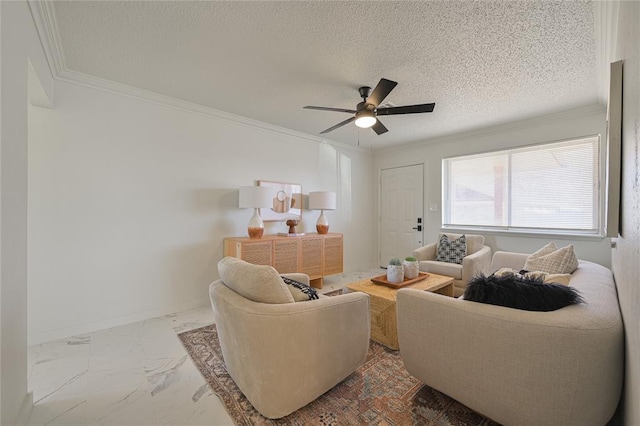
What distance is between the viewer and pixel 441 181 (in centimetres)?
448

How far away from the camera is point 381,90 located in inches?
85.3

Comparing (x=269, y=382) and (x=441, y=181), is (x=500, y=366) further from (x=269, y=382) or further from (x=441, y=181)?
(x=441, y=181)

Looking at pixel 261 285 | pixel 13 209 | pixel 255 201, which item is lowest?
pixel 261 285

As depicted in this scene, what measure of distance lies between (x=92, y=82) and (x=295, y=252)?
275 cm

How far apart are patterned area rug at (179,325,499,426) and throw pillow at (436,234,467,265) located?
2.16 m

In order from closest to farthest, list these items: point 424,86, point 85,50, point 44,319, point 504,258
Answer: point 85,50
point 44,319
point 424,86
point 504,258

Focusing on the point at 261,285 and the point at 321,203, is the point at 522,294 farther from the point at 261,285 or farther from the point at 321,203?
the point at 321,203

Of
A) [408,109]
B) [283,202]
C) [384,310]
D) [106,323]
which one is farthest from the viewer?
[283,202]

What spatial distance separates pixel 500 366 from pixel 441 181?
367cm

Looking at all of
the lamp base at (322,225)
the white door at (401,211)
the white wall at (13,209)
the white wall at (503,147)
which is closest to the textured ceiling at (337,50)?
the white wall at (503,147)

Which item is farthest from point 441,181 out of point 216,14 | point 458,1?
point 216,14

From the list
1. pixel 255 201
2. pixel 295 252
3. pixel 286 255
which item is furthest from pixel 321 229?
pixel 255 201

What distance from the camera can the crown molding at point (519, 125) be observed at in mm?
3170

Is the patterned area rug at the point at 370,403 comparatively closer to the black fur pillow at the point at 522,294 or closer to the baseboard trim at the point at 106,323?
the black fur pillow at the point at 522,294
